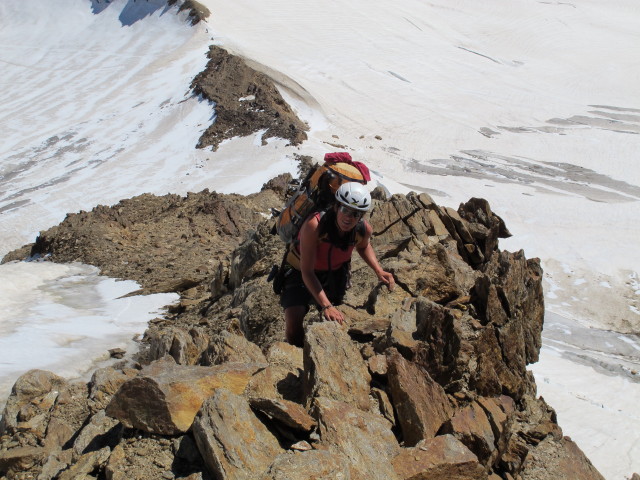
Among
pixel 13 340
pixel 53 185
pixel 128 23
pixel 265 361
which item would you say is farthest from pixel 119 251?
pixel 128 23

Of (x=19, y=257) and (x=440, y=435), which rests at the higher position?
(x=440, y=435)

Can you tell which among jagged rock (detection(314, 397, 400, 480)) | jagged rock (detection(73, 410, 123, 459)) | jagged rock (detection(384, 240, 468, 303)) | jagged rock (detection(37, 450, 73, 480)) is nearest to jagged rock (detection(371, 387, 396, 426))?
jagged rock (detection(314, 397, 400, 480))

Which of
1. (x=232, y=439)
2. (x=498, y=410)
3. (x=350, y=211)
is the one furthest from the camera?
(x=498, y=410)

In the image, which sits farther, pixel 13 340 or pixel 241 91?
pixel 241 91

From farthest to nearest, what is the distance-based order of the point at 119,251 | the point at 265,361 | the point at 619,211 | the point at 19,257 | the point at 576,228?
the point at 619,211 → the point at 576,228 → the point at 19,257 → the point at 119,251 → the point at 265,361

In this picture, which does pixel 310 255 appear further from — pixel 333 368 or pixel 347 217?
pixel 333 368

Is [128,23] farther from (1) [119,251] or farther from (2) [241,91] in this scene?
(1) [119,251]

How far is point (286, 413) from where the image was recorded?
4129 mm

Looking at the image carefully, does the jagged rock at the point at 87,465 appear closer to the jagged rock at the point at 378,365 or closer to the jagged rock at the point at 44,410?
the jagged rock at the point at 44,410

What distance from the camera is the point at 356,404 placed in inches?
191

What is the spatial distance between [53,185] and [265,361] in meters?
24.9

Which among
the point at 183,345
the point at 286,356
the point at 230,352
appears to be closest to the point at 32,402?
the point at 183,345

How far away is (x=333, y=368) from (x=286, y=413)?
2.81ft

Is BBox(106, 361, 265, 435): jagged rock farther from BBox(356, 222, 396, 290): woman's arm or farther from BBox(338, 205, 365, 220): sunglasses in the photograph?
BBox(356, 222, 396, 290): woman's arm
